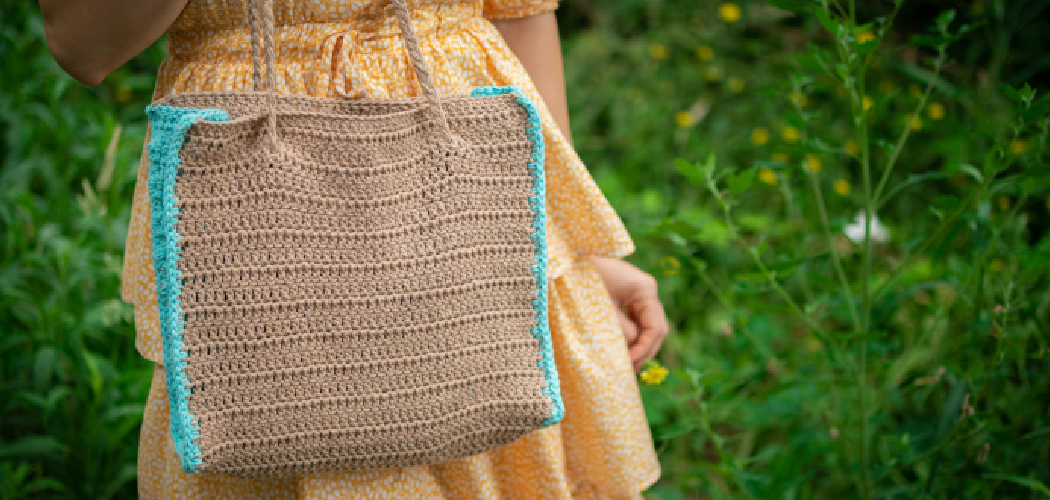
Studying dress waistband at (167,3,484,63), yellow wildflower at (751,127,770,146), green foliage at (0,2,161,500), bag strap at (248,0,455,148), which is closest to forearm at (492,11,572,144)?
dress waistband at (167,3,484,63)

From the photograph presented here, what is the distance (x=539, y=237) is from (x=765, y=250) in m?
1.18

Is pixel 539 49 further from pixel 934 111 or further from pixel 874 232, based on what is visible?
pixel 934 111

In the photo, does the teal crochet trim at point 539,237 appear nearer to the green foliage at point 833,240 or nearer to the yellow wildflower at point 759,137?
the green foliage at point 833,240

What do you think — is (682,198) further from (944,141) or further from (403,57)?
(403,57)

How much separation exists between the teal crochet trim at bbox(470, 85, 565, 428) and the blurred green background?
454 millimetres

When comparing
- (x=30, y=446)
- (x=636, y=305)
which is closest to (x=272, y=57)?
(x=636, y=305)

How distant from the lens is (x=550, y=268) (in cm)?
90

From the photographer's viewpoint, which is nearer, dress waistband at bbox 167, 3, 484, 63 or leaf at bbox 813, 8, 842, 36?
dress waistband at bbox 167, 3, 484, 63

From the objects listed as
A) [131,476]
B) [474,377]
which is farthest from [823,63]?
[131,476]

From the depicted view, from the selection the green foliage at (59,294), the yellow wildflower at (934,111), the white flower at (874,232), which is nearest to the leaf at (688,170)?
the white flower at (874,232)

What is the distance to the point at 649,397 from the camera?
71.3 inches

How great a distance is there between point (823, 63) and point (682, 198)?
1738 mm

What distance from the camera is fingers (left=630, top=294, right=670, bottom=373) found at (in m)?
1.10

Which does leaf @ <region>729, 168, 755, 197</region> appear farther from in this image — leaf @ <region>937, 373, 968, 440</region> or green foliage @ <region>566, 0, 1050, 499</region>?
leaf @ <region>937, 373, 968, 440</region>
